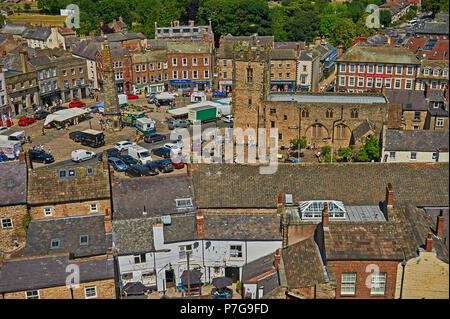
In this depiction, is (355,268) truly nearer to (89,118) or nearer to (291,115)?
(291,115)

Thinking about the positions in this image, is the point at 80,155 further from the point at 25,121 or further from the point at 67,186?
the point at 67,186

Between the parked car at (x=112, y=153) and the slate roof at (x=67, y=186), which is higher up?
the slate roof at (x=67, y=186)

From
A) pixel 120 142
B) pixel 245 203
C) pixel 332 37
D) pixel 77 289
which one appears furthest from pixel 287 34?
pixel 77 289

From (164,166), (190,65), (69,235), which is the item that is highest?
(190,65)

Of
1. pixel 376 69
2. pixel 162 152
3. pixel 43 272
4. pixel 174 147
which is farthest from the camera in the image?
pixel 376 69

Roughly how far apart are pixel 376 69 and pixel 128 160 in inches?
1561

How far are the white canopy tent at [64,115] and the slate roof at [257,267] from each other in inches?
1696

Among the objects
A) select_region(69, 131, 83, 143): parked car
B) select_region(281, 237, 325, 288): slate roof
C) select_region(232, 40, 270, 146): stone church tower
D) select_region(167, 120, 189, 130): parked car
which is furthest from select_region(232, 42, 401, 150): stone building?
select_region(281, 237, 325, 288): slate roof

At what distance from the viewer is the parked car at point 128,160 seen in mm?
51941

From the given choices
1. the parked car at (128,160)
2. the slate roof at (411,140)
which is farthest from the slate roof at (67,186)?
the slate roof at (411,140)

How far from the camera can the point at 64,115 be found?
65.9 m

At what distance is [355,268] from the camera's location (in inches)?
862

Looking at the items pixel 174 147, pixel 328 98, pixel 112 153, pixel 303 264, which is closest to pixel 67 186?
pixel 303 264

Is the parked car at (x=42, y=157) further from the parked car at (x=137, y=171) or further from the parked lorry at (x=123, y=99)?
the parked lorry at (x=123, y=99)
